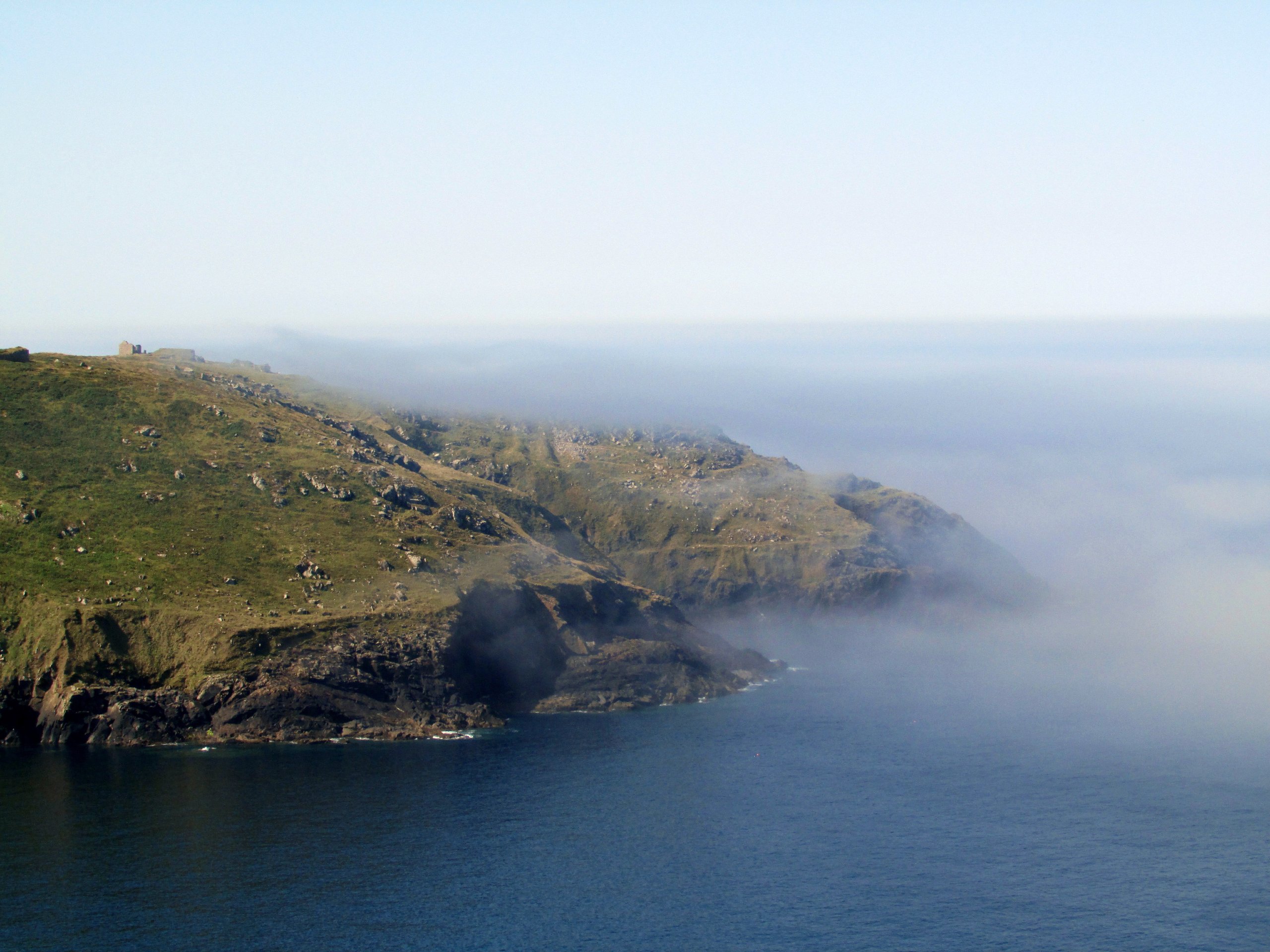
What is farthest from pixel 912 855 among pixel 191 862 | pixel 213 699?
pixel 213 699

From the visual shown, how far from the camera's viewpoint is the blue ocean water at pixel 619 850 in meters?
117

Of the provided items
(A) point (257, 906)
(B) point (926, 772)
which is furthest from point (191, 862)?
(B) point (926, 772)

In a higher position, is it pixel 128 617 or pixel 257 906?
pixel 128 617

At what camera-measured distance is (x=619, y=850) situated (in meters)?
143

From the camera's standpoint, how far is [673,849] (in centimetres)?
14462

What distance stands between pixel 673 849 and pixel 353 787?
49.8m

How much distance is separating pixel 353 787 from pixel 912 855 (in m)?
79.7

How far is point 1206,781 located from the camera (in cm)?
17762

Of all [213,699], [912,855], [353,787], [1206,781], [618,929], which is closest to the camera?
[618,929]

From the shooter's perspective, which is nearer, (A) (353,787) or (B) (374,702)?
(A) (353,787)

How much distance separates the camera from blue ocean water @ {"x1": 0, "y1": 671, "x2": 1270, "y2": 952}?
117 metres

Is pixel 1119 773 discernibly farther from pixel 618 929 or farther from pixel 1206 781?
pixel 618 929

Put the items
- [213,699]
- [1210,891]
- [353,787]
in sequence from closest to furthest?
[1210,891] → [353,787] → [213,699]

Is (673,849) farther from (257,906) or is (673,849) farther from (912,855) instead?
(257,906)
